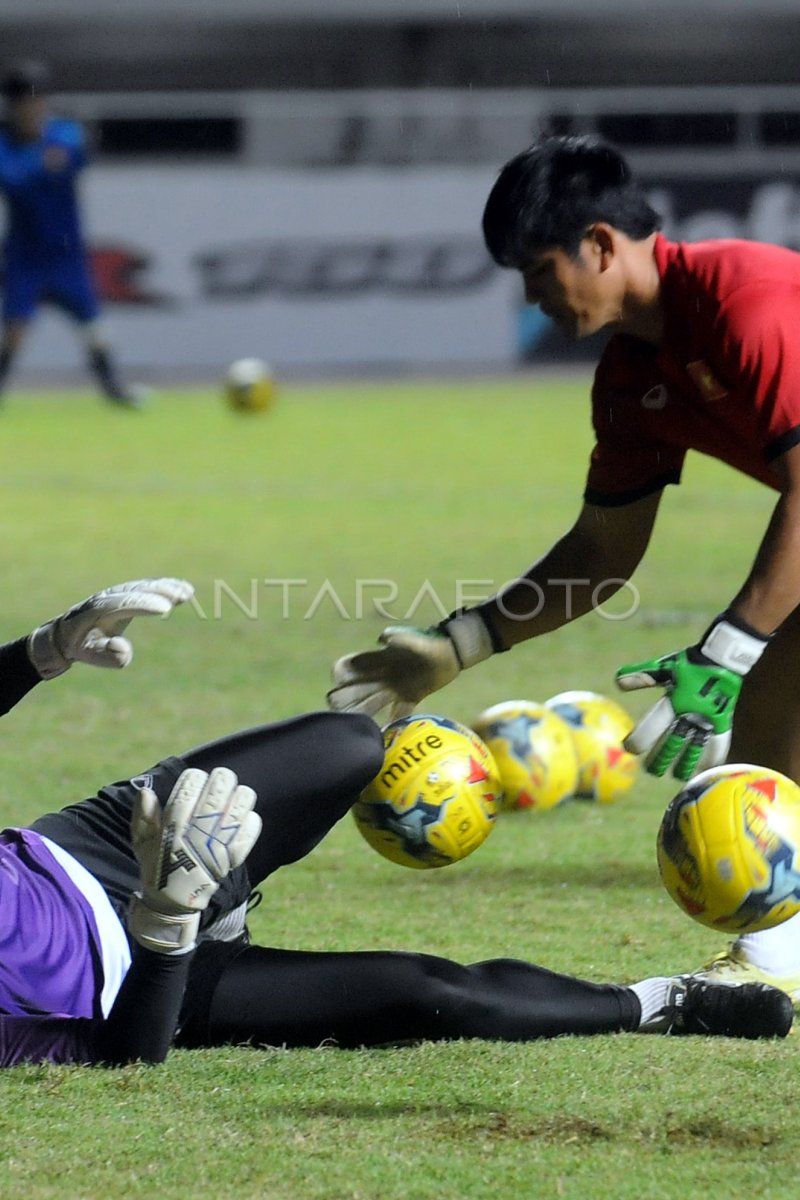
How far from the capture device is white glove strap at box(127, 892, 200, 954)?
11.6 ft

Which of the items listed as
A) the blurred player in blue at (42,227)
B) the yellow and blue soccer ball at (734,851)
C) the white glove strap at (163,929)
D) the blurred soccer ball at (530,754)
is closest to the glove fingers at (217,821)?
the white glove strap at (163,929)

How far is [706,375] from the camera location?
163 inches

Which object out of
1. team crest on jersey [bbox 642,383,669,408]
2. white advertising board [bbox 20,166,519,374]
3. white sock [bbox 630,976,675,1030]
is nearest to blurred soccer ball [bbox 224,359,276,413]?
white advertising board [bbox 20,166,519,374]

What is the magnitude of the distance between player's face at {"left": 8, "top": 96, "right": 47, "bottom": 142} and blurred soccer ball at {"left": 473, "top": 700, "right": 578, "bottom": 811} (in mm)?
13668

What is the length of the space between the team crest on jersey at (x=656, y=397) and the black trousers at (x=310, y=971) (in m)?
1.04

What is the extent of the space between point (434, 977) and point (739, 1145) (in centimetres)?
76

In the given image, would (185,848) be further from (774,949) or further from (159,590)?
(774,949)

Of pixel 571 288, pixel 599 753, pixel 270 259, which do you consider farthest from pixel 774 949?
pixel 270 259

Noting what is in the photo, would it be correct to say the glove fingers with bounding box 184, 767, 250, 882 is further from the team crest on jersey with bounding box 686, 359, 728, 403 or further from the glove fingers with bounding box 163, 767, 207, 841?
the team crest on jersey with bounding box 686, 359, 728, 403

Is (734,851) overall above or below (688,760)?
below

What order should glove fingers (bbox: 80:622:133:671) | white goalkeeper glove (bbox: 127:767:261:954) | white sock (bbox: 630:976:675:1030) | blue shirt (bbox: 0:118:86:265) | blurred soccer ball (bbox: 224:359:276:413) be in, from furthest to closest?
blurred soccer ball (bbox: 224:359:276:413) → blue shirt (bbox: 0:118:86:265) → glove fingers (bbox: 80:622:133:671) → white sock (bbox: 630:976:675:1030) → white goalkeeper glove (bbox: 127:767:261:954)

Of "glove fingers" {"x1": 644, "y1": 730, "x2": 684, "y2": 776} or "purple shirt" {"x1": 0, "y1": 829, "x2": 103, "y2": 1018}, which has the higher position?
"glove fingers" {"x1": 644, "y1": 730, "x2": 684, "y2": 776}

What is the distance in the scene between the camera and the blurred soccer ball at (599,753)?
20.3ft

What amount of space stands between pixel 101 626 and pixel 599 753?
2386mm
